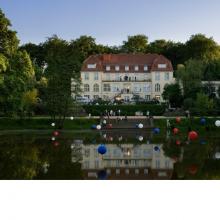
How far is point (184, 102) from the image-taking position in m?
38.3

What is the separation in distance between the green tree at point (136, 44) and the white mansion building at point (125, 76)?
702 cm

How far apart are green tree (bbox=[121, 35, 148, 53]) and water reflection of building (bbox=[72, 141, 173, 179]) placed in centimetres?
3884

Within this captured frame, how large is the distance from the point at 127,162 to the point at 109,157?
1430 mm

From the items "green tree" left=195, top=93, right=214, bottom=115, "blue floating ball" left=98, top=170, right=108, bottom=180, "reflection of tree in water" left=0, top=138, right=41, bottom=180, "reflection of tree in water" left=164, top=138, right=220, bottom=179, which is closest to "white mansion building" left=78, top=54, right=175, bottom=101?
"green tree" left=195, top=93, right=214, bottom=115

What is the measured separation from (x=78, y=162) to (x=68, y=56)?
719 inches

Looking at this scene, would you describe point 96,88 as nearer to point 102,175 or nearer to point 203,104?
point 203,104

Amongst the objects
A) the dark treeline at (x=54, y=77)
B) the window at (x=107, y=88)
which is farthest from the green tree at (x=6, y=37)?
the window at (x=107, y=88)

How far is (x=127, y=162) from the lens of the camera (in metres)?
17.8

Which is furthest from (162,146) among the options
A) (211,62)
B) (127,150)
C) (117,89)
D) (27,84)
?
(117,89)

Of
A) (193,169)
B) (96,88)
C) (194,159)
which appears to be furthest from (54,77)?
(96,88)

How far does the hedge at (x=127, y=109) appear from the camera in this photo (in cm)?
4144

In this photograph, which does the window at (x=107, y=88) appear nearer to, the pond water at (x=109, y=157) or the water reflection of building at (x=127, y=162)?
the pond water at (x=109, y=157)

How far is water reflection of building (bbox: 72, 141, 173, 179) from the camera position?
49.2 ft
